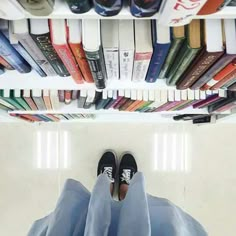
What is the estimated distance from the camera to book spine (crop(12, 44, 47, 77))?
0.51 metres

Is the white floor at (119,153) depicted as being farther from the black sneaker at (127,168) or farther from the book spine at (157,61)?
the book spine at (157,61)

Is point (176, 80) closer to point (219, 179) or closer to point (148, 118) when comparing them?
point (148, 118)

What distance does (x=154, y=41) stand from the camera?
0.48 m

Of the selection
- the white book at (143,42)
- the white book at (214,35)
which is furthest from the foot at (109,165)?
the white book at (214,35)

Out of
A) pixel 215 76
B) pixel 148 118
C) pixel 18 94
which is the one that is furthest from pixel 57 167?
pixel 215 76

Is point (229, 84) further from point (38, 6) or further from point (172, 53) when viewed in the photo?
point (38, 6)

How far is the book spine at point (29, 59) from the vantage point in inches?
20.3

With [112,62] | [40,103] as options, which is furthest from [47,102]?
[112,62]

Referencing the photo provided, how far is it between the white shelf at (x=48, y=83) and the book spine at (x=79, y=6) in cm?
33

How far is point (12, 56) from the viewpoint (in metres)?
0.56

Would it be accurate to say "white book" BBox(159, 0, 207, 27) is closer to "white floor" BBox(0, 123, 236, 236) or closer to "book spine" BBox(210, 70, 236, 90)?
"book spine" BBox(210, 70, 236, 90)

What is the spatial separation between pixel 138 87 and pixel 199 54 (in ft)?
0.75

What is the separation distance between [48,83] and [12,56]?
147 millimetres

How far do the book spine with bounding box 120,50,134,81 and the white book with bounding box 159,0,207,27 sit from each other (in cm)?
13
